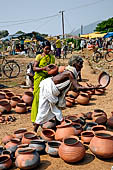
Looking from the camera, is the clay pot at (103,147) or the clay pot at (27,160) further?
the clay pot at (103,147)

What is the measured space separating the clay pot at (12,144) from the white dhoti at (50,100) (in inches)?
23.1

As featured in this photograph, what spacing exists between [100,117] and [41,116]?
1.34 m

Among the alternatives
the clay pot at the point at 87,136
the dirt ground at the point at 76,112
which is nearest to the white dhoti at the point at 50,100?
the clay pot at the point at 87,136

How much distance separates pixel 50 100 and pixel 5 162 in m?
1.28

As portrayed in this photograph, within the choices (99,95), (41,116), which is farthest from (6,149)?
(99,95)

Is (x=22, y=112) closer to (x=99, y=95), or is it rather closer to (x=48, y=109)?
(x=48, y=109)

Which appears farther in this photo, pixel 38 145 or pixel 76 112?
pixel 76 112

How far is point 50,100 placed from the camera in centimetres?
400

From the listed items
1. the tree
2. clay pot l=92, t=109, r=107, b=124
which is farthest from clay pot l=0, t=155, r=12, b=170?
the tree

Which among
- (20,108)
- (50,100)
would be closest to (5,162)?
(50,100)

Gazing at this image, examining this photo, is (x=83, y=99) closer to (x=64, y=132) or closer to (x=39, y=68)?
(x=39, y=68)

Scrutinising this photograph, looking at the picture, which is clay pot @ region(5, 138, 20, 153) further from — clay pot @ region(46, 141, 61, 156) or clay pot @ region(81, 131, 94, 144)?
clay pot @ region(81, 131, 94, 144)

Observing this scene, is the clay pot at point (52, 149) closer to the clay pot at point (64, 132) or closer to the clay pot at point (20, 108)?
the clay pot at point (64, 132)

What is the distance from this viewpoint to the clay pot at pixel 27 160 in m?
3.22
